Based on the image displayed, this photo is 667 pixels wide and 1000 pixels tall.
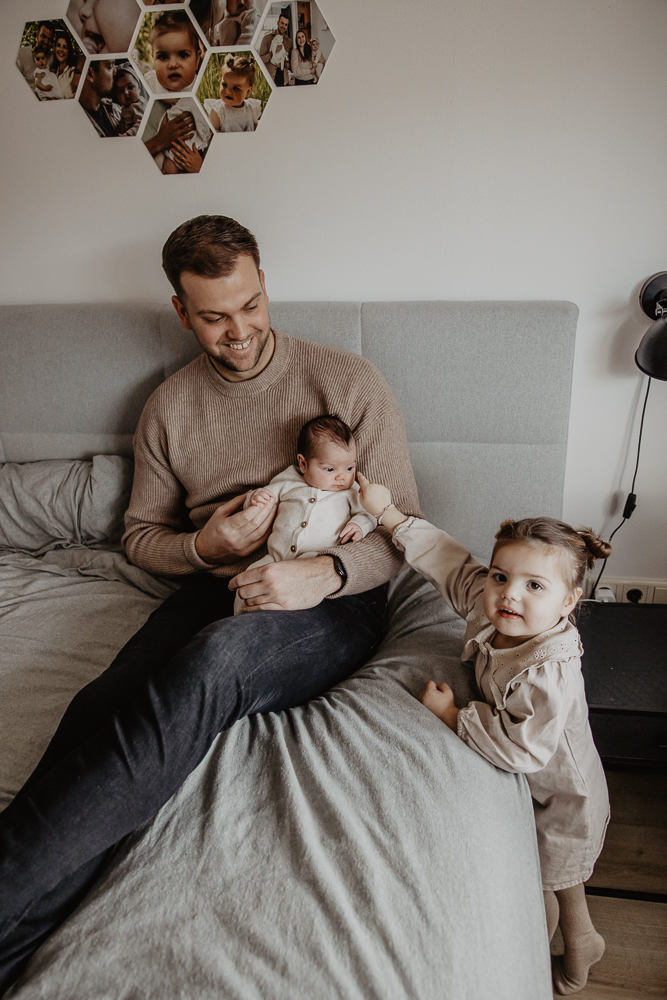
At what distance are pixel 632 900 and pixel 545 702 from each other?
0.69 meters

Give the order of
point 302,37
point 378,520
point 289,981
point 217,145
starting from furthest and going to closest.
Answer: point 217,145, point 302,37, point 378,520, point 289,981

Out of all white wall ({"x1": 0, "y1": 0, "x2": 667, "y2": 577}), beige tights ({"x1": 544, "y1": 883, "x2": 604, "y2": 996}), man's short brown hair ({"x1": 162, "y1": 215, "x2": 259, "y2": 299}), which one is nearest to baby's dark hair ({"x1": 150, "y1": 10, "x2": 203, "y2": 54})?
white wall ({"x1": 0, "y1": 0, "x2": 667, "y2": 577})

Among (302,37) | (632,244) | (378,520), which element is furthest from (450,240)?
(378,520)

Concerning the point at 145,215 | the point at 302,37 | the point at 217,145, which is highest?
the point at 302,37

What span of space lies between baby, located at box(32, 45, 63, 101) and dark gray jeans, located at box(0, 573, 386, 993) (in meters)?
1.46

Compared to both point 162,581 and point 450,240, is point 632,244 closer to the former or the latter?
point 450,240

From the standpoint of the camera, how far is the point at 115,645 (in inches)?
55.6

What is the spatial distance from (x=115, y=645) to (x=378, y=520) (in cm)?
65

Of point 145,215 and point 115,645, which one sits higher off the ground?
point 145,215

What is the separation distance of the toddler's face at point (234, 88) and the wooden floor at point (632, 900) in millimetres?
1971

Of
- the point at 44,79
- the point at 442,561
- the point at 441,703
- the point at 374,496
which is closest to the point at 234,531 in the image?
the point at 374,496

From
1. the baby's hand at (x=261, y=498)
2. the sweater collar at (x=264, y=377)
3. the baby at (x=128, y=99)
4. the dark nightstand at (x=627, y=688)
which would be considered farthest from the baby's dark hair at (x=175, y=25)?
the dark nightstand at (x=627, y=688)

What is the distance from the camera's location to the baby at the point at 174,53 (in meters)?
1.60

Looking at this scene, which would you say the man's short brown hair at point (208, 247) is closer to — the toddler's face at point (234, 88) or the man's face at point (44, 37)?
the toddler's face at point (234, 88)
